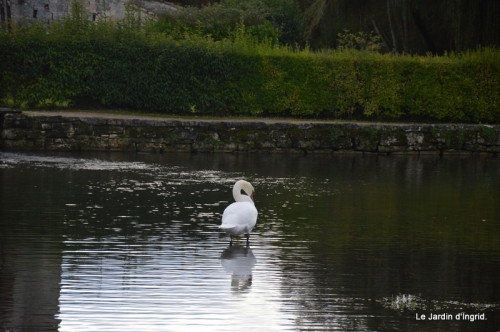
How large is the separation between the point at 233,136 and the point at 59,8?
67.7 feet

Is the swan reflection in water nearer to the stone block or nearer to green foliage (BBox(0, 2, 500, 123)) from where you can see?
the stone block

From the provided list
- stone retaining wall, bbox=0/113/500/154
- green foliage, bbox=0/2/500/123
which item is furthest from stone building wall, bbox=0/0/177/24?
stone retaining wall, bbox=0/113/500/154

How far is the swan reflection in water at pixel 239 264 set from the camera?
26.1ft

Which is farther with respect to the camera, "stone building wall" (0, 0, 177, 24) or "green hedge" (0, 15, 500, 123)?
"stone building wall" (0, 0, 177, 24)

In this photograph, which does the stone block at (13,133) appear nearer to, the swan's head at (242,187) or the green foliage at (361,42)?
the green foliage at (361,42)

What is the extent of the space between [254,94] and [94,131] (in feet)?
20.8

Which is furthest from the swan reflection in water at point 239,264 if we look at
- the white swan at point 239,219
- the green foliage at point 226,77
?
the green foliage at point 226,77

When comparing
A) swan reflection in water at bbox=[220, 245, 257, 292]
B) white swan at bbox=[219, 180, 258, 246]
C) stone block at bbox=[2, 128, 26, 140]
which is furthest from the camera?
stone block at bbox=[2, 128, 26, 140]

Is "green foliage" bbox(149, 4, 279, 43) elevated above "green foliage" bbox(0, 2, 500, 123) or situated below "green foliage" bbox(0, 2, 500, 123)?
above

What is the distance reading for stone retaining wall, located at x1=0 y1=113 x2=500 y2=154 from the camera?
73.4ft

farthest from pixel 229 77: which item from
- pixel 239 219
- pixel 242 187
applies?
pixel 239 219

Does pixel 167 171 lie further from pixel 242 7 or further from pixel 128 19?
pixel 242 7

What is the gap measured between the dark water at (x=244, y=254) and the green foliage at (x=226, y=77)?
8932 mm

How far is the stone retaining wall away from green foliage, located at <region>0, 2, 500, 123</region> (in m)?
2.75
